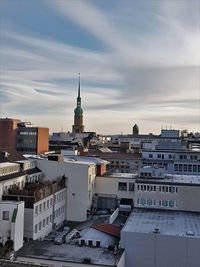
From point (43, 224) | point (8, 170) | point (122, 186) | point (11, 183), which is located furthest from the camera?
point (122, 186)

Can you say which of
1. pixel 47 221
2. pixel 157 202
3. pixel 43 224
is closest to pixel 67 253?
pixel 43 224

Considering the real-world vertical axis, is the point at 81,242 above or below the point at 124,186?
below

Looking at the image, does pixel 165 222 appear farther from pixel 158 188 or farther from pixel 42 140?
pixel 42 140

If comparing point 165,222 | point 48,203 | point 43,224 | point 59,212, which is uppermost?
point 48,203

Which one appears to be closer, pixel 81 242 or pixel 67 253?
pixel 67 253

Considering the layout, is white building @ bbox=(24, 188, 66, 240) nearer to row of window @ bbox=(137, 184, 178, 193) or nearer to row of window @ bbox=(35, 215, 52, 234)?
row of window @ bbox=(35, 215, 52, 234)

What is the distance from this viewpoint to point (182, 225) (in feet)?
126

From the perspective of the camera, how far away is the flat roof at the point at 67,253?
3000 centimetres

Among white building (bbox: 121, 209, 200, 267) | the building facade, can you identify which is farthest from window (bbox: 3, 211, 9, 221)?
the building facade

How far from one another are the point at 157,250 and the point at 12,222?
1319cm

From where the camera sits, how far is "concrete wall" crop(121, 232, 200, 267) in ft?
112

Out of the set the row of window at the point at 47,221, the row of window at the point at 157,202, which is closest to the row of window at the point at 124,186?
the row of window at the point at 157,202

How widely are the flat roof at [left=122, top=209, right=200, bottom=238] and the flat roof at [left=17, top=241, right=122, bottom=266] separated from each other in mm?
4166

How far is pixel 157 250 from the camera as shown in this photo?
34625 mm
